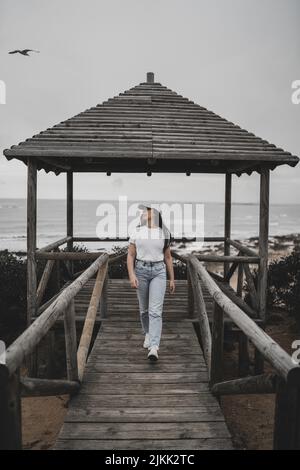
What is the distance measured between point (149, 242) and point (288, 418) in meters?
2.78

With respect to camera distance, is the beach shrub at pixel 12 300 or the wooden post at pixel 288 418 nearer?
the wooden post at pixel 288 418

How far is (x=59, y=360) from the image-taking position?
8.02m

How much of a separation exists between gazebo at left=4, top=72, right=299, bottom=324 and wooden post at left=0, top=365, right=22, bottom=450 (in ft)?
15.1

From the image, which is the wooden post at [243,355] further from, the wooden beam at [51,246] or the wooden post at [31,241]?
the wooden beam at [51,246]

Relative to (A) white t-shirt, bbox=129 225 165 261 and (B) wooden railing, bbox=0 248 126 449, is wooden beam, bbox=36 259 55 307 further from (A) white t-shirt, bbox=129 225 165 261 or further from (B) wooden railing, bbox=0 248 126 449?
(A) white t-shirt, bbox=129 225 165 261

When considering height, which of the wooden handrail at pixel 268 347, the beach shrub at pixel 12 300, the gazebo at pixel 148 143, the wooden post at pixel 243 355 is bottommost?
the wooden post at pixel 243 355

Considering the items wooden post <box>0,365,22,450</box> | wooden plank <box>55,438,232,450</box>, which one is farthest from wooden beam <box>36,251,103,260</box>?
wooden post <box>0,365,22,450</box>

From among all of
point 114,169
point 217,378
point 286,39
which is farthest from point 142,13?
point 217,378

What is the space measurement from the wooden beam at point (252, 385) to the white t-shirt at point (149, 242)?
1.69 meters

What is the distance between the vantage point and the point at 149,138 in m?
6.88

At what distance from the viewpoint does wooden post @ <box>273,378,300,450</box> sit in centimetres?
229

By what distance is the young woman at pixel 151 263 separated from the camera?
480 cm

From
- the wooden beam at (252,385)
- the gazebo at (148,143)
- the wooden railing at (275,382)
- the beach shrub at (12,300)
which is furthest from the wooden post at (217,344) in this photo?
the beach shrub at (12,300)
